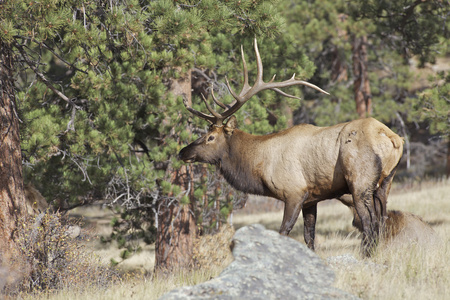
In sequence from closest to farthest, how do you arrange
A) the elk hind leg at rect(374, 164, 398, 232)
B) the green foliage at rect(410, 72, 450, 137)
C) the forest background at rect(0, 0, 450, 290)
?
the forest background at rect(0, 0, 450, 290), the elk hind leg at rect(374, 164, 398, 232), the green foliage at rect(410, 72, 450, 137)

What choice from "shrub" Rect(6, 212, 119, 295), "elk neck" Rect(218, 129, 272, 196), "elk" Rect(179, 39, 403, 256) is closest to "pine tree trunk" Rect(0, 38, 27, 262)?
"shrub" Rect(6, 212, 119, 295)

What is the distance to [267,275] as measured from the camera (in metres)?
4.11

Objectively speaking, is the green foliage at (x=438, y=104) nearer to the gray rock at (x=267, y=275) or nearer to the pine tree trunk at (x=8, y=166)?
the gray rock at (x=267, y=275)

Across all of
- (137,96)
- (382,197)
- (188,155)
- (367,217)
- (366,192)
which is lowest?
(367,217)

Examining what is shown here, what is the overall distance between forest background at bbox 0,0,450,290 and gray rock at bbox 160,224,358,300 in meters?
3.13

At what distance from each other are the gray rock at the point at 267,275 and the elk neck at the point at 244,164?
2643 millimetres

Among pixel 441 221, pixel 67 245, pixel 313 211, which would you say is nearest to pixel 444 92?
pixel 441 221

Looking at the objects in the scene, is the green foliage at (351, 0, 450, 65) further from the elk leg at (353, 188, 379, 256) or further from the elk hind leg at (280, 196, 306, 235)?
the elk hind leg at (280, 196, 306, 235)

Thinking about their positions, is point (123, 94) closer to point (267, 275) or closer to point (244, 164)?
point (244, 164)

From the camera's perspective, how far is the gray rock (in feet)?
12.8

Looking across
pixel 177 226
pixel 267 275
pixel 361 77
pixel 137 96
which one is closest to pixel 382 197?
pixel 267 275

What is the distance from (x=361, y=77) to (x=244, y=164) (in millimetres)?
14118

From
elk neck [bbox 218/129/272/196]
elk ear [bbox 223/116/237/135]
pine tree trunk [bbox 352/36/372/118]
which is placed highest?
pine tree trunk [bbox 352/36/372/118]

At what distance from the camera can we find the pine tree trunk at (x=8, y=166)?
6.32 metres
